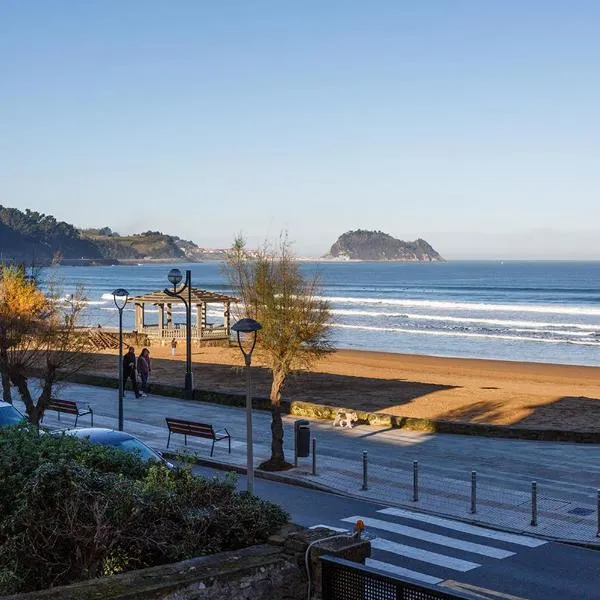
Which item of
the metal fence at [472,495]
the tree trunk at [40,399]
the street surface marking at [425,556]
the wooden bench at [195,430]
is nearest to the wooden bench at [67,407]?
the tree trunk at [40,399]

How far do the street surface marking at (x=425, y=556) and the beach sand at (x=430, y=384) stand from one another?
11.4m

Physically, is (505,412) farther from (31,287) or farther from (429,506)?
(31,287)

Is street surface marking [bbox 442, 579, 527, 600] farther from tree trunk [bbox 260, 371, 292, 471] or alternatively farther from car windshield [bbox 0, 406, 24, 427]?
car windshield [bbox 0, 406, 24, 427]

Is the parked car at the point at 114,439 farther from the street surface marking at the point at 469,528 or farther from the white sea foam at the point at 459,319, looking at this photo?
the white sea foam at the point at 459,319

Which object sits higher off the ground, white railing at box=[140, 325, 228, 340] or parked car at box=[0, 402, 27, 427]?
parked car at box=[0, 402, 27, 427]

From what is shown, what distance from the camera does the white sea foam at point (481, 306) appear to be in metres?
95.5

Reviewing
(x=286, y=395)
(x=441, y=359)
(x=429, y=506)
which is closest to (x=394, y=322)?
(x=441, y=359)

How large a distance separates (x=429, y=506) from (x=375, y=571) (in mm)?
9841

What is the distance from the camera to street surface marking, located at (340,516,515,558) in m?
13.2

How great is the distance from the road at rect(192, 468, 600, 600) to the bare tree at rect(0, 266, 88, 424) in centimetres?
917

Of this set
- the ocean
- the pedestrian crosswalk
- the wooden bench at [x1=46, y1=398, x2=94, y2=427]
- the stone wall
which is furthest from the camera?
the ocean

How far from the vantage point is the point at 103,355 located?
4794 cm

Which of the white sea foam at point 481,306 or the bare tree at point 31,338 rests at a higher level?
the bare tree at point 31,338

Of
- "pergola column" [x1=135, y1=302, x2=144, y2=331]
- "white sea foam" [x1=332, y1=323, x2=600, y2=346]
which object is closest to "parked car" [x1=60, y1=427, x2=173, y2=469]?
"pergola column" [x1=135, y1=302, x2=144, y2=331]
